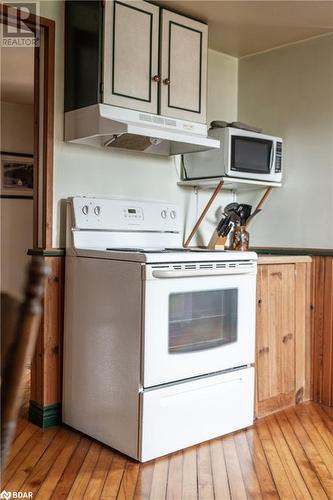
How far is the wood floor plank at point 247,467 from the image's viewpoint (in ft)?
6.48

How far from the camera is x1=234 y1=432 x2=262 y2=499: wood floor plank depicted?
1.98 meters

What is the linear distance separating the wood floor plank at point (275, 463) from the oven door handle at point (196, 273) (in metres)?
0.81

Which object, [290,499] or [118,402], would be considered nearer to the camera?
[290,499]

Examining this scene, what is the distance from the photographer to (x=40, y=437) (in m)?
2.48

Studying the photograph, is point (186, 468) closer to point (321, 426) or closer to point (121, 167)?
point (321, 426)

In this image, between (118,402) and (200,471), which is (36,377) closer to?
(118,402)

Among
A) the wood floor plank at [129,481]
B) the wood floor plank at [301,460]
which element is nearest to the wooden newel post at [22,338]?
the wood floor plank at [129,481]

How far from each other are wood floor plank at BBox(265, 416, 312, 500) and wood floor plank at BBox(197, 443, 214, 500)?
0.32 meters

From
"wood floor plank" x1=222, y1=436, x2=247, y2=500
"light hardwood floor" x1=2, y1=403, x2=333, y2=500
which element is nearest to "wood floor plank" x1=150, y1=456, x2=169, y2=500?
"light hardwood floor" x1=2, y1=403, x2=333, y2=500

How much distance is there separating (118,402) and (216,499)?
2.00ft

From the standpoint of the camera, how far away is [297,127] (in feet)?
10.6

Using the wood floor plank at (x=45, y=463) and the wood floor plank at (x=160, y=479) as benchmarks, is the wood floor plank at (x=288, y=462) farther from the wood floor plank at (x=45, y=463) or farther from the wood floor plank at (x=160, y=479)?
the wood floor plank at (x=45, y=463)

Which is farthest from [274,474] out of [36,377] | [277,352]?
[36,377]

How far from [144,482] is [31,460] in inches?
20.6
